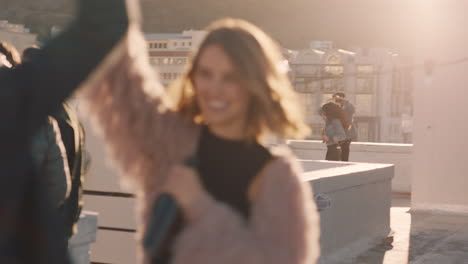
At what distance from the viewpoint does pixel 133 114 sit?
5.61 feet

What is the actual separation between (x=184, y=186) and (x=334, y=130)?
11800 mm

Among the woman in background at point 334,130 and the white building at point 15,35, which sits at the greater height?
the white building at point 15,35

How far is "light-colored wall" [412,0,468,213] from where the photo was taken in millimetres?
12172

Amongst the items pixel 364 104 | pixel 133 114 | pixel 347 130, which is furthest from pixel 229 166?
pixel 364 104

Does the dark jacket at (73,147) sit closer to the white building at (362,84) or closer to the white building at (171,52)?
the white building at (362,84)

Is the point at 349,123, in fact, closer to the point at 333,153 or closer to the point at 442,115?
the point at 333,153

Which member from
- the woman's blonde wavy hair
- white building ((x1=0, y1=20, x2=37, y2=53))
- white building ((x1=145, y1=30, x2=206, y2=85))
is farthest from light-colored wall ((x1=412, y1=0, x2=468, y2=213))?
white building ((x1=145, y1=30, x2=206, y2=85))

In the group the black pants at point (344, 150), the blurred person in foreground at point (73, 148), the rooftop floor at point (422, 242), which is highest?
the blurred person in foreground at point (73, 148)

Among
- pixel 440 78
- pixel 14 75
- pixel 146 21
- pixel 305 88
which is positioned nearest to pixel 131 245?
pixel 14 75

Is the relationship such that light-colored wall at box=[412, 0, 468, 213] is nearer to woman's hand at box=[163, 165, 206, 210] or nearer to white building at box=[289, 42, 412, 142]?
woman's hand at box=[163, 165, 206, 210]

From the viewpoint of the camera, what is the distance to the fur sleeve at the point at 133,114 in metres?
1.68

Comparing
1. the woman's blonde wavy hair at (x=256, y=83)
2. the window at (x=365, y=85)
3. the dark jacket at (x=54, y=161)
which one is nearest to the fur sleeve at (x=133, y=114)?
the woman's blonde wavy hair at (x=256, y=83)

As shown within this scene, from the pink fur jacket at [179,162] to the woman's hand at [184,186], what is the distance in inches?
0.6

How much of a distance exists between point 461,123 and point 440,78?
2.28 feet
